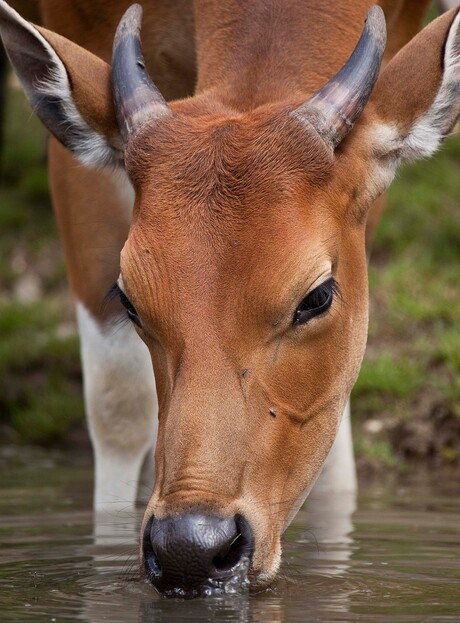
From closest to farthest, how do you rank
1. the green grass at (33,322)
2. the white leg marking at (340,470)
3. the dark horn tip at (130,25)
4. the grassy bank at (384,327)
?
the dark horn tip at (130,25) → the white leg marking at (340,470) → the grassy bank at (384,327) → the green grass at (33,322)

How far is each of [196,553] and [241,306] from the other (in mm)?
958

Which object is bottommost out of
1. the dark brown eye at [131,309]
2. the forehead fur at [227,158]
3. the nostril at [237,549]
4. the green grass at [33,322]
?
the green grass at [33,322]

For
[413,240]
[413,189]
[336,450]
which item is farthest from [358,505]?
[413,189]

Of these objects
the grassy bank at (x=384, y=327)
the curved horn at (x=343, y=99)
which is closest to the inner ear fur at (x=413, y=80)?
the curved horn at (x=343, y=99)

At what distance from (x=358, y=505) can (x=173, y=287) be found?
11.3ft

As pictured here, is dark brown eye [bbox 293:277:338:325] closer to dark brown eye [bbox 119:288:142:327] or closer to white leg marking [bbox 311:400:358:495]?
dark brown eye [bbox 119:288:142:327]

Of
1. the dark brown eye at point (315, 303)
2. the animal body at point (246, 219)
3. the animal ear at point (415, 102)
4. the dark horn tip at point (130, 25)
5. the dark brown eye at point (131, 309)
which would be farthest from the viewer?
the dark horn tip at point (130, 25)

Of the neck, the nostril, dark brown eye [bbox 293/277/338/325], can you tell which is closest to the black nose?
the nostril

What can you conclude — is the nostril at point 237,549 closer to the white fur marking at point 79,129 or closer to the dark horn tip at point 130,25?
the white fur marking at point 79,129

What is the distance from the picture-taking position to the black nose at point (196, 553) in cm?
464

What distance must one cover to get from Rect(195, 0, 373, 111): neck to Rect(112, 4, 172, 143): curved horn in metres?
0.37

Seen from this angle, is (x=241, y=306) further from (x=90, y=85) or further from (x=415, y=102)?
(x=90, y=85)

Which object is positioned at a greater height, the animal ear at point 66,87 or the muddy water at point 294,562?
the animal ear at point 66,87

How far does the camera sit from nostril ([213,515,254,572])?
15.5ft
